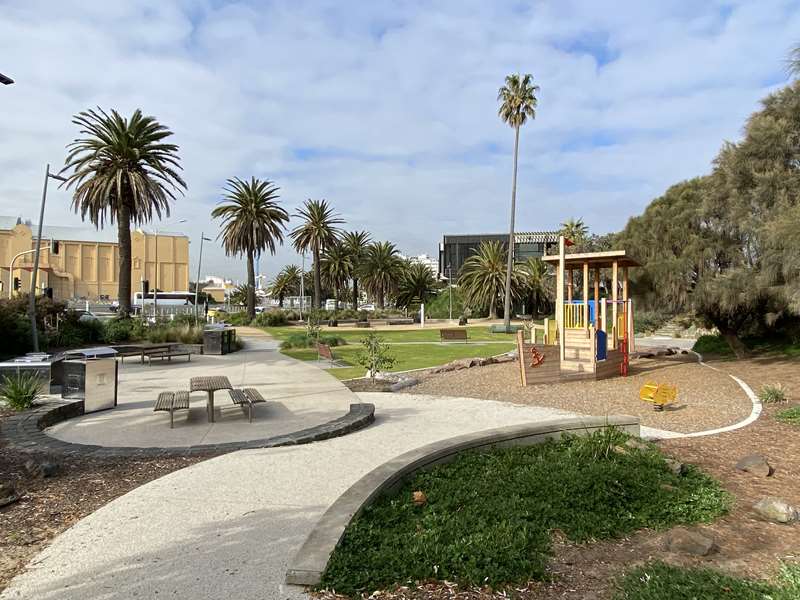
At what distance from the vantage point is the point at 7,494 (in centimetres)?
505

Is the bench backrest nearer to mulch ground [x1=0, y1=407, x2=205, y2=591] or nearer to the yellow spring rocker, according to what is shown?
the yellow spring rocker

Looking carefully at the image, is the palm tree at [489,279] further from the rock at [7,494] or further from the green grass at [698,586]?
the green grass at [698,586]

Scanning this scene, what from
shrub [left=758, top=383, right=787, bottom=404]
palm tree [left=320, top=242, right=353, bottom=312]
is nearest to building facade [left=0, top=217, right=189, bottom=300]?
palm tree [left=320, top=242, right=353, bottom=312]

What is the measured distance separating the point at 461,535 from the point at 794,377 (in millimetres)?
12422

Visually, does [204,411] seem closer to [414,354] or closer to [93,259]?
[414,354]

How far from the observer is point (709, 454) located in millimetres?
6719

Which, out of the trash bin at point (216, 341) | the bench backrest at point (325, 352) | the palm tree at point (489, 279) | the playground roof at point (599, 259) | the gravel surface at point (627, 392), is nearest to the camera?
the gravel surface at point (627, 392)

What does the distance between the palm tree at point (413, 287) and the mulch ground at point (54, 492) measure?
5823cm

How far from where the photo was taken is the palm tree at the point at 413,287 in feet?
213

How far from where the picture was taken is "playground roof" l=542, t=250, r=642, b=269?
44.9ft

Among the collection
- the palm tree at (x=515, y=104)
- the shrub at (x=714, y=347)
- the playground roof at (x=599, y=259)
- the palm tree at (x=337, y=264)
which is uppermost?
the palm tree at (x=515, y=104)

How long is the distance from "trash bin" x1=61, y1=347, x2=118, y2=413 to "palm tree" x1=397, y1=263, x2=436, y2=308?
54.7m

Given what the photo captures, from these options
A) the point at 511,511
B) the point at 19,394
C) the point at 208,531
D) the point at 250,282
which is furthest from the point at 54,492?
the point at 250,282

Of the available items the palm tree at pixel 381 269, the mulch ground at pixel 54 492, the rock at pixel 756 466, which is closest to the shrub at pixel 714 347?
the rock at pixel 756 466
